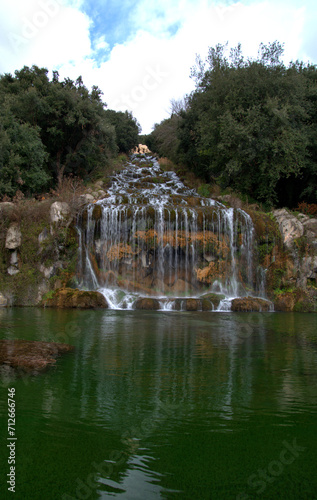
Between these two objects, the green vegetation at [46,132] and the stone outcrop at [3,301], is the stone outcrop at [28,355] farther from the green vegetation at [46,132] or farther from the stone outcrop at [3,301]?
the green vegetation at [46,132]

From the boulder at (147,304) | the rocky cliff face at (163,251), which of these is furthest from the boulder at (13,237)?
the boulder at (147,304)

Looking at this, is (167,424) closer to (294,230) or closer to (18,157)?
(294,230)

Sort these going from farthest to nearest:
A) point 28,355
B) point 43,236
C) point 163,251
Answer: point 163,251 → point 43,236 → point 28,355

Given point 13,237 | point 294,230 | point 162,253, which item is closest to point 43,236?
point 13,237

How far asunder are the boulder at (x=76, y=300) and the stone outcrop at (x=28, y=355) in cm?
755

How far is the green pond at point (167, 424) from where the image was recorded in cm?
249

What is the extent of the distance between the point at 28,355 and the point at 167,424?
290 centimetres

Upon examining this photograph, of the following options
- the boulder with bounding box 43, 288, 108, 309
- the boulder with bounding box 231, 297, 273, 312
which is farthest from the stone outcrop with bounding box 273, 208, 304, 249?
the boulder with bounding box 43, 288, 108, 309

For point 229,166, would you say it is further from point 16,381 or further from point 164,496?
point 164,496

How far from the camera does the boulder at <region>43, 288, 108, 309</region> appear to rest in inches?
555

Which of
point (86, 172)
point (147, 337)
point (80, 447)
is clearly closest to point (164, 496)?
point (80, 447)

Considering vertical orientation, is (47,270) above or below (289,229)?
below

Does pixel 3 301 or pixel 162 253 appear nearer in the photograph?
pixel 3 301

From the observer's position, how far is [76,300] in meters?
14.2
